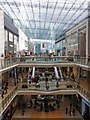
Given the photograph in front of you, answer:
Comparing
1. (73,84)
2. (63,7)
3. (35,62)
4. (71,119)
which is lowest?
(71,119)

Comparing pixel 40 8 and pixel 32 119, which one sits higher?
pixel 40 8

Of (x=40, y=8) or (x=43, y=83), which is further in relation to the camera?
(x=40, y=8)

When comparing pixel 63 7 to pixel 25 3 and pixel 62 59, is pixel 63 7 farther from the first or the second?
pixel 62 59

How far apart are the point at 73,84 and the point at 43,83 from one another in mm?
3478

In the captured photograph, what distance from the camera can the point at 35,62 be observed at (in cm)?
2770

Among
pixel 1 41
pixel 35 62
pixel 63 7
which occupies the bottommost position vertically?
pixel 35 62

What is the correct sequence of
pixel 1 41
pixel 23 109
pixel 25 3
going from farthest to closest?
pixel 23 109, pixel 25 3, pixel 1 41

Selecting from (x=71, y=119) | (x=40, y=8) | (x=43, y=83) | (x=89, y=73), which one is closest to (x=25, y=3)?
(x=40, y=8)

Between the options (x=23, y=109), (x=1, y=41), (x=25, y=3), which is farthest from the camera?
(x=23, y=109)

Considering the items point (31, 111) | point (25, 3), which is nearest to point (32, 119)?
point (31, 111)

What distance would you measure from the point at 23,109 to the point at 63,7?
519 inches

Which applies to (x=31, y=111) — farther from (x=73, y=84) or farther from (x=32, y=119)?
(x=73, y=84)

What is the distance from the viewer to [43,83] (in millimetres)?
23906

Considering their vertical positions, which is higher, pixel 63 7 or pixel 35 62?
pixel 63 7
